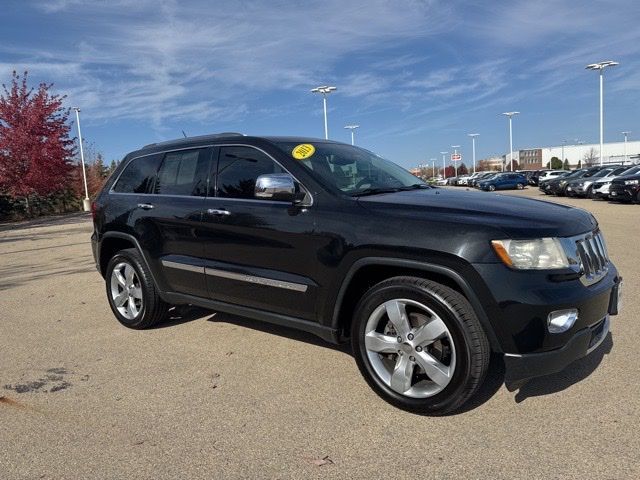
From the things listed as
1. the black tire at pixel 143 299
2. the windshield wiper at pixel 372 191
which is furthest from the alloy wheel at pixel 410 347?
the black tire at pixel 143 299

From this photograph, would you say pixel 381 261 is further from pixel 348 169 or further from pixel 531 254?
pixel 348 169

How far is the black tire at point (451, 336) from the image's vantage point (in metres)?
2.99

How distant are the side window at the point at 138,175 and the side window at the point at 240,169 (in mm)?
1023

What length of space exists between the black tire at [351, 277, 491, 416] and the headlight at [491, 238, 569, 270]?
36cm

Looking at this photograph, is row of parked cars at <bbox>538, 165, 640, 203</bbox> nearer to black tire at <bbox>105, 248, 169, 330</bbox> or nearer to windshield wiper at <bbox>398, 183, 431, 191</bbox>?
windshield wiper at <bbox>398, 183, 431, 191</bbox>

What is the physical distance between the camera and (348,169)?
414cm

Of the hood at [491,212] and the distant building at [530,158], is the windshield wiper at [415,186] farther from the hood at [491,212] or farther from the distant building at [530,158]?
the distant building at [530,158]

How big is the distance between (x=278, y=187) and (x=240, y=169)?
2.41ft

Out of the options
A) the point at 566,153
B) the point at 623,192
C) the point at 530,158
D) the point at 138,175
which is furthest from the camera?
the point at 530,158

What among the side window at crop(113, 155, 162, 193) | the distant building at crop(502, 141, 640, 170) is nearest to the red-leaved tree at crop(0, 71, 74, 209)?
the side window at crop(113, 155, 162, 193)

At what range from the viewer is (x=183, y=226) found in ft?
14.8

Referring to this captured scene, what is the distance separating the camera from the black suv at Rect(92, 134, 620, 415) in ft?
9.62

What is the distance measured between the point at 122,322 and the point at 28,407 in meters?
1.83

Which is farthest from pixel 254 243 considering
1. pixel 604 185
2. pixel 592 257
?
pixel 604 185
